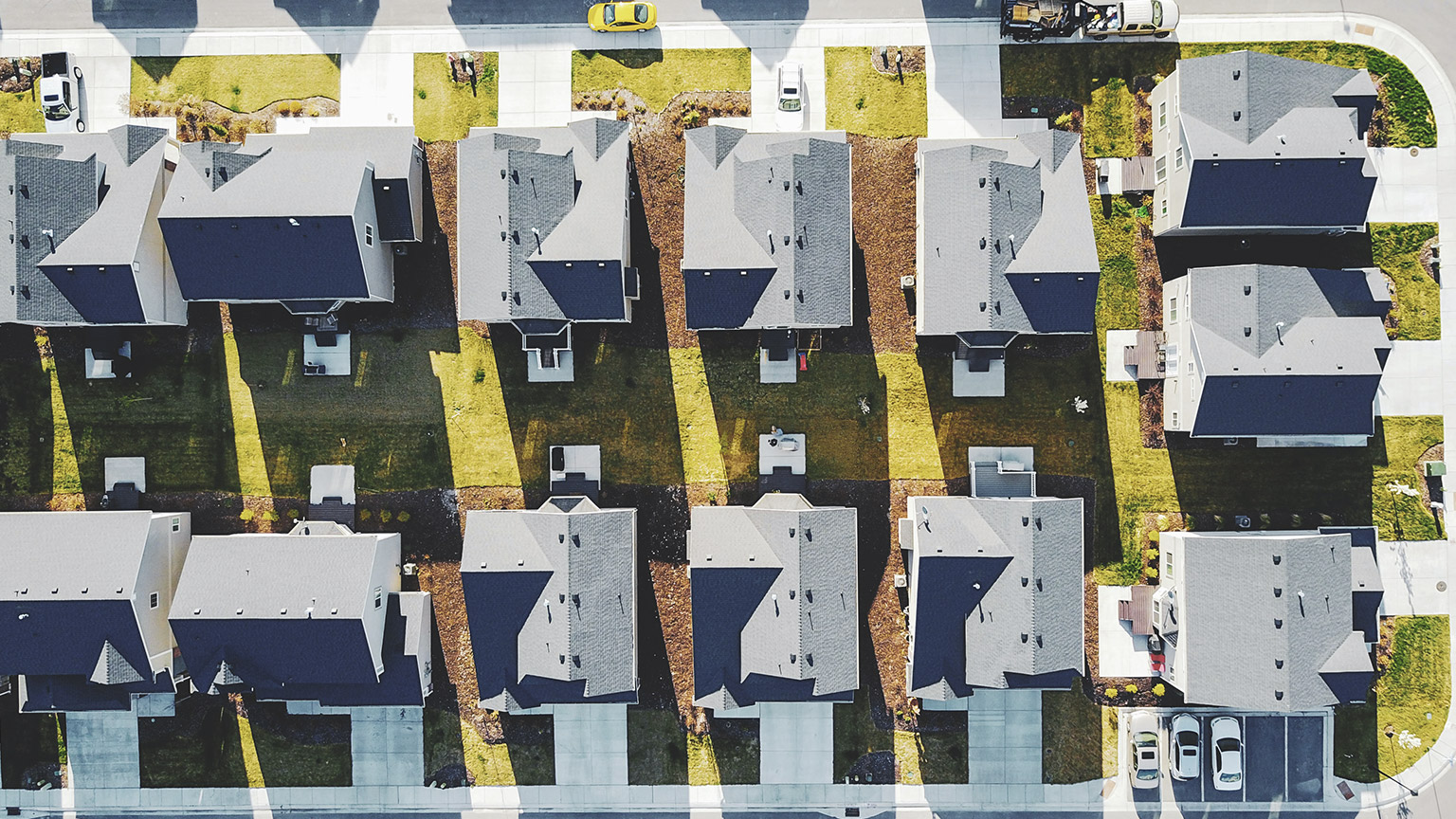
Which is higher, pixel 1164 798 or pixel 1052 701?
pixel 1052 701

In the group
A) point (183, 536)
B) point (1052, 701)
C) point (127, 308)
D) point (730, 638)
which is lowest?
point (1052, 701)

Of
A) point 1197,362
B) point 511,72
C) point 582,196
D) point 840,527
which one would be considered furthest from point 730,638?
point 511,72

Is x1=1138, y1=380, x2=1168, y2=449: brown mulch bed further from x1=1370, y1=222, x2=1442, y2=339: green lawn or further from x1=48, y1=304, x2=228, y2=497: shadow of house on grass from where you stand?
x1=48, y1=304, x2=228, y2=497: shadow of house on grass

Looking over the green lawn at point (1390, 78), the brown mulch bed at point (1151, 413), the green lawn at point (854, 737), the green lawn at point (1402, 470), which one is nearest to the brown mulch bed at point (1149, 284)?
the brown mulch bed at point (1151, 413)

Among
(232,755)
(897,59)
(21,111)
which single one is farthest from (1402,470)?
(21,111)

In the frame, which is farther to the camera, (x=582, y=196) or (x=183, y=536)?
(x=183, y=536)

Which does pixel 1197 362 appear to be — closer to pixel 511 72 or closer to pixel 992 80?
pixel 992 80

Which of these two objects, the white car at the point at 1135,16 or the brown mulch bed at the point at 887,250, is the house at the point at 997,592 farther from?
the white car at the point at 1135,16

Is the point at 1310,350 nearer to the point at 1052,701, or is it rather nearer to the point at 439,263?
the point at 1052,701
